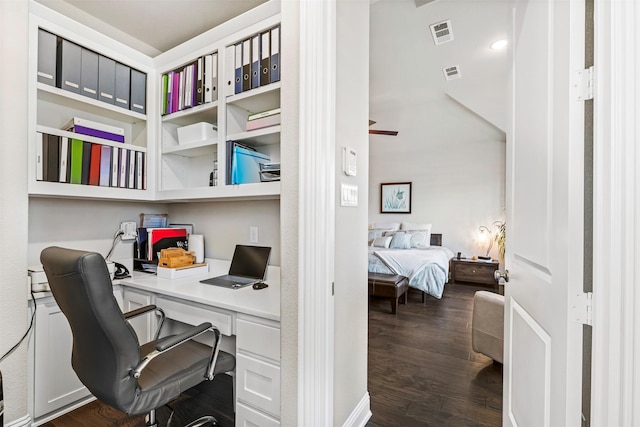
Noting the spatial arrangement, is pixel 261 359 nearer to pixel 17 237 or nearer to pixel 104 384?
pixel 104 384

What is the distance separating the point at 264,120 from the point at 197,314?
1116mm

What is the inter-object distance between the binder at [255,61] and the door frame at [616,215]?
138 centimetres

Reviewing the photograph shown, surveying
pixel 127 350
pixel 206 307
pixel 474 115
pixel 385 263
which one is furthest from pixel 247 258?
pixel 474 115

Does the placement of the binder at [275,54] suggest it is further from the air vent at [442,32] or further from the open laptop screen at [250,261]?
the air vent at [442,32]

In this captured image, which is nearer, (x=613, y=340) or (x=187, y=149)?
(x=613, y=340)

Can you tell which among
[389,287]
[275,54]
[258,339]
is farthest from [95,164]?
[389,287]

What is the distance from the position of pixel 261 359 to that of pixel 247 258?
29.7 inches

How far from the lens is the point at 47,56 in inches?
62.3

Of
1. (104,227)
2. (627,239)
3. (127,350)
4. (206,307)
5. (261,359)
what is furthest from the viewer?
(104,227)

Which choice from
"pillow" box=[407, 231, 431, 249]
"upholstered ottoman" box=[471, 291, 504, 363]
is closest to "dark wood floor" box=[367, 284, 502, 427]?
"upholstered ottoman" box=[471, 291, 504, 363]

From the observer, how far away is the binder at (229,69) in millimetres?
1714

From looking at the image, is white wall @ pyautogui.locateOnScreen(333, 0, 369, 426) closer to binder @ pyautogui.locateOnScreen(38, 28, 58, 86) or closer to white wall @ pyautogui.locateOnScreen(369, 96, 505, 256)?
binder @ pyautogui.locateOnScreen(38, 28, 58, 86)

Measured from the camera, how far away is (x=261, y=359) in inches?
52.5

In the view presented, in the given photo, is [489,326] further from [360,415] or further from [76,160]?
[76,160]
